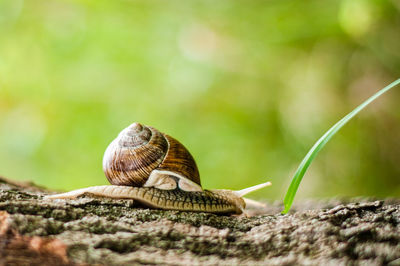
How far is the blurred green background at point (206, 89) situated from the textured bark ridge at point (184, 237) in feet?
10.4

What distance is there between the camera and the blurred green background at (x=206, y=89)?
464cm

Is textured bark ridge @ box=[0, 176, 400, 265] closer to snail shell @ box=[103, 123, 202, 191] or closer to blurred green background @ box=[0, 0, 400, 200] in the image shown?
snail shell @ box=[103, 123, 202, 191]

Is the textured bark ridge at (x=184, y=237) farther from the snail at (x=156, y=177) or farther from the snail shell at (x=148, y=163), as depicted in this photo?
the snail shell at (x=148, y=163)

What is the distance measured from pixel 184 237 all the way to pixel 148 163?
74 centimetres

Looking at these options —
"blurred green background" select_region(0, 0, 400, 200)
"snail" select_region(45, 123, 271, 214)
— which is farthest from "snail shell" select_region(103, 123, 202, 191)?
"blurred green background" select_region(0, 0, 400, 200)

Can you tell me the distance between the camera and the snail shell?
2070 millimetres

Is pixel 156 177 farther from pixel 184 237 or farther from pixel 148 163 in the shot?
pixel 184 237

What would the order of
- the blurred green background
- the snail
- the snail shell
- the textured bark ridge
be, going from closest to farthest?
the textured bark ridge, the snail, the snail shell, the blurred green background

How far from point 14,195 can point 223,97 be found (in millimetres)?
3987

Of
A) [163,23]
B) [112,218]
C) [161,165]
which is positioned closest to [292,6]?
[163,23]

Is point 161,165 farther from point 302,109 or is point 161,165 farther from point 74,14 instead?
point 74,14

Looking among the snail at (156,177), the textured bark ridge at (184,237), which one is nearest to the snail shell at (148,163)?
the snail at (156,177)

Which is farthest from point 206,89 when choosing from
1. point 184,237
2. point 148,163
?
point 184,237

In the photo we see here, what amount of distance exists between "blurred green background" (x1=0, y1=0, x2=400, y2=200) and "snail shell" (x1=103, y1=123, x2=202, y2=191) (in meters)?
2.90
